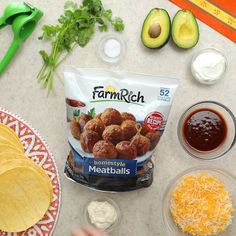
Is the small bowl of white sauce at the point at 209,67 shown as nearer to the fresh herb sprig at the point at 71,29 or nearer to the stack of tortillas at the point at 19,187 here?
the fresh herb sprig at the point at 71,29

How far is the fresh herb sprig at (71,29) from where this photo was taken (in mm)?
1425

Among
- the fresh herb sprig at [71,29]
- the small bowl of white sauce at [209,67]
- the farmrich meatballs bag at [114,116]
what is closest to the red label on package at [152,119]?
the farmrich meatballs bag at [114,116]

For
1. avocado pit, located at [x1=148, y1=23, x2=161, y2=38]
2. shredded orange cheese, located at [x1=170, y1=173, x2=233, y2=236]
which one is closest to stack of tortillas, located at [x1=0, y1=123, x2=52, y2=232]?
shredded orange cheese, located at [x1=170, y1=173, x2=233, y2=236]

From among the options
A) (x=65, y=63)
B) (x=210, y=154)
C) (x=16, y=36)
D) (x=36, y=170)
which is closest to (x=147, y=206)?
(x=210, y=154)

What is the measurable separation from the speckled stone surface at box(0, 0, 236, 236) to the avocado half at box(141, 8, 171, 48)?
0.05 m

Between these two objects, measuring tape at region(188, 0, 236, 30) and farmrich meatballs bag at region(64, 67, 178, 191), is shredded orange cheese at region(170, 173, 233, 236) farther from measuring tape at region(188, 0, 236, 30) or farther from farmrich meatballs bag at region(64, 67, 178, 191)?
measuring tape at region(188, 0, 236, 30)

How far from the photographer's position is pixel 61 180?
1.48m

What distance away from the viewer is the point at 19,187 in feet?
4.50

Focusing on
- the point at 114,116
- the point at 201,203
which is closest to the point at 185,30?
the point at 114,116

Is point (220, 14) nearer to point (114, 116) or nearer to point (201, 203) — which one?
point (114, 116)

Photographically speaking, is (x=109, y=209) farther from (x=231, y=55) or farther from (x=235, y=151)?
(x=231, y=55)

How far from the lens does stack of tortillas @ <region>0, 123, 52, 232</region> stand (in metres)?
1.34

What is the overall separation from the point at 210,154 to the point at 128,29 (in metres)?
0.43

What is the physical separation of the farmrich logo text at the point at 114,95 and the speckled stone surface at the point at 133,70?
0.32 feet
